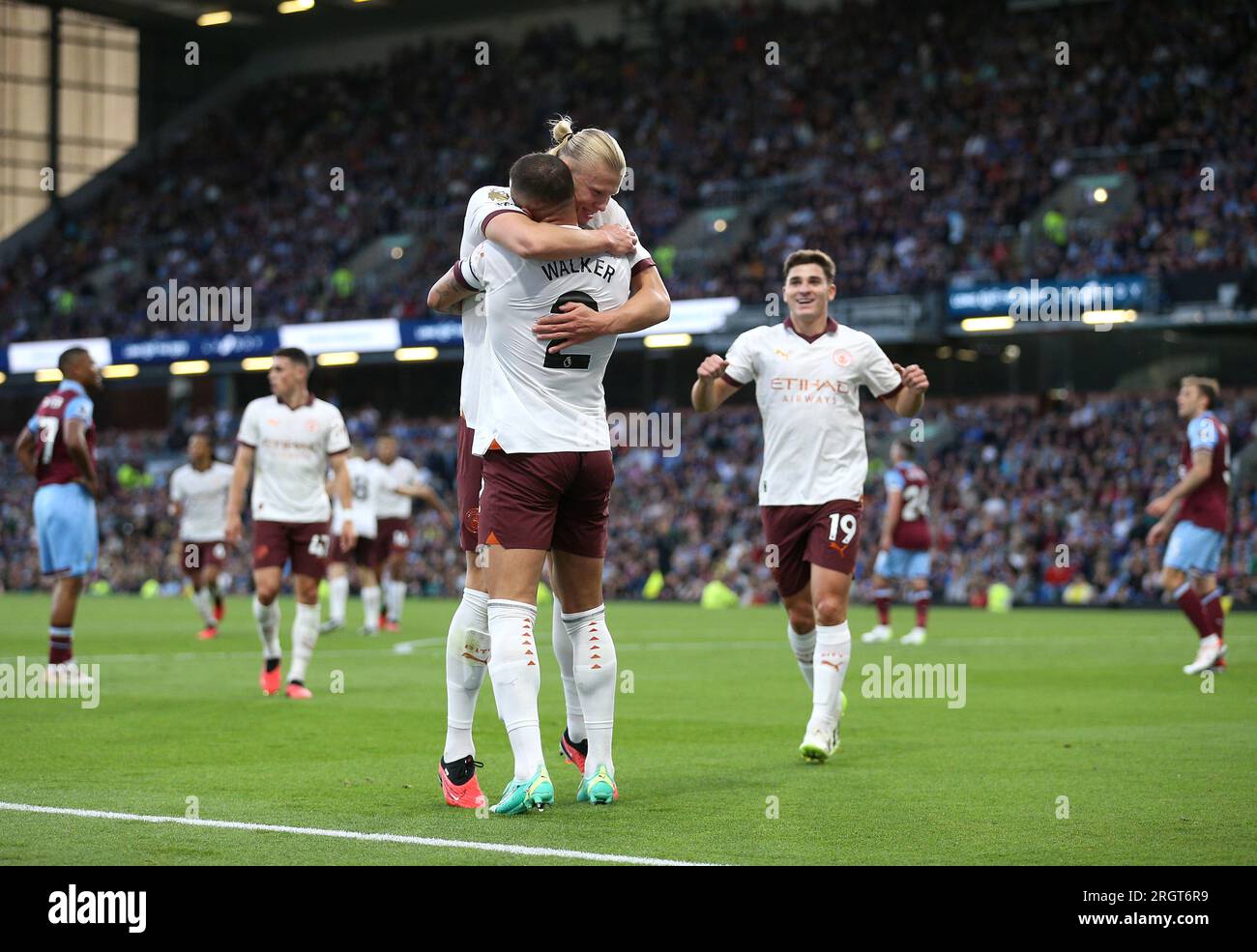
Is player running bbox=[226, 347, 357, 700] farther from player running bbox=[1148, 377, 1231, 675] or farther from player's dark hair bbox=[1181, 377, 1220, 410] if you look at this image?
player's dark hair bbox=[1181, 377, 1220, 410]

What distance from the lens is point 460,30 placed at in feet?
167

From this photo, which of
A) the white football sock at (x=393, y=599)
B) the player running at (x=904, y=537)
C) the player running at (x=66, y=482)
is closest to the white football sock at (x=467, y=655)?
the player running at (x=66, y=482)

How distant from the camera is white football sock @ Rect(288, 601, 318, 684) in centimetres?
1238

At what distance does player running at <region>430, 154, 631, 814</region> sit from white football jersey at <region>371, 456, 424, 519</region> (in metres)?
16.2

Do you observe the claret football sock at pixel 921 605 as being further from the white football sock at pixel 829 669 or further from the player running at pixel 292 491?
the white football sock at pixel 829 669

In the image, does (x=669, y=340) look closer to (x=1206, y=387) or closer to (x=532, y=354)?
(x=1206, y=387)

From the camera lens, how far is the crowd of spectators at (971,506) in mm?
30266

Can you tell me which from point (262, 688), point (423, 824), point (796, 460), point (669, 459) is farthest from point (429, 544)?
point (423, 824)

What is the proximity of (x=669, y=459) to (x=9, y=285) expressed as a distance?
79.1 feet

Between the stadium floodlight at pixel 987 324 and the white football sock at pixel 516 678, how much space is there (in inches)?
1032

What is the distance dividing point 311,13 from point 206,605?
34251mm

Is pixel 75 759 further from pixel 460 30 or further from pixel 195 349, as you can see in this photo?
pixel 460 30

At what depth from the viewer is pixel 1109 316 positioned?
3033 cm
